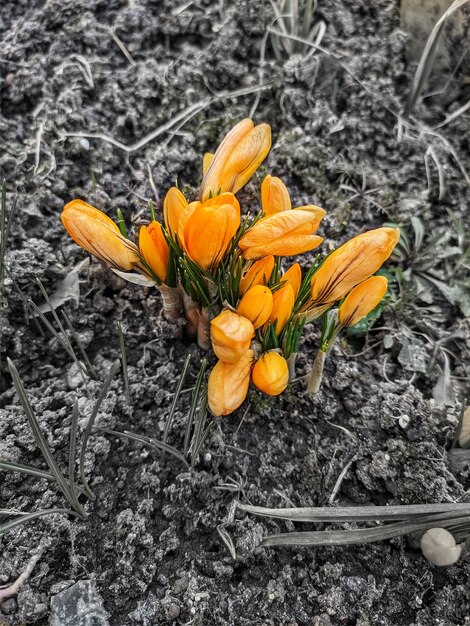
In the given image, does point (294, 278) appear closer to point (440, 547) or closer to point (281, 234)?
point (281, 234)

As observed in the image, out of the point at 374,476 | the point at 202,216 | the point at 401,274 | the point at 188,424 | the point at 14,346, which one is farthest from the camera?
the point at 401,274

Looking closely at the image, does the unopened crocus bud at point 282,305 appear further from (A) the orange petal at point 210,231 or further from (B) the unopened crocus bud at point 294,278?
(A) the orange petal at point 210,231

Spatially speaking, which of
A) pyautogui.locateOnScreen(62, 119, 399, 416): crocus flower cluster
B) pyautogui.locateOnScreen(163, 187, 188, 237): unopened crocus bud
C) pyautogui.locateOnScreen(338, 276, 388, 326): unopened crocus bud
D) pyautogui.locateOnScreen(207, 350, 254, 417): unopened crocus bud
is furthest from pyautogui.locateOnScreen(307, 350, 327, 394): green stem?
pyautogui.locateOnScreen(163, 187, 188, 237): unopened crocus bud

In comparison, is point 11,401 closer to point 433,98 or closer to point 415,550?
point 415,550

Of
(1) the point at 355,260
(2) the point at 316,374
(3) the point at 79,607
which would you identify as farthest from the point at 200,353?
(3) the point at 79,607

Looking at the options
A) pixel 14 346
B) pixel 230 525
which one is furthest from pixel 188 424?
pixel 14 346

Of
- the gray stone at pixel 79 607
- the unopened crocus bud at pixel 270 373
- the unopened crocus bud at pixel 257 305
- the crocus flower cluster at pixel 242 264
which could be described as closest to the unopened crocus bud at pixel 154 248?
the crocus flower cluster at pixel 242 264

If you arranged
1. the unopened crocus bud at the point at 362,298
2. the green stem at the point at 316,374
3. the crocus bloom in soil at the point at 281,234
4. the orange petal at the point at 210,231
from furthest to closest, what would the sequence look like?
the green stem at the point at 316,374
the unopened crocus bud at the point at 362,298
the crocus bloom in soil at the point at 281,234
the orange petal at the point at 210,231
